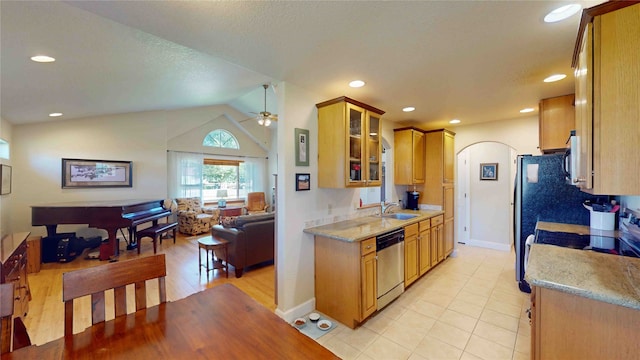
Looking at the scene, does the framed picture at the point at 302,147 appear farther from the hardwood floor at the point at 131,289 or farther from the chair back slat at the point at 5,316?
the chair back slat at the point at 5,316

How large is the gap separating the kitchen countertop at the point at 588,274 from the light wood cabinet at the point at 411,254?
143 centimetres

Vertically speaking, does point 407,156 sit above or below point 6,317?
above

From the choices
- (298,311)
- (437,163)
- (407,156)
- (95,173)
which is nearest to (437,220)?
(437,163)

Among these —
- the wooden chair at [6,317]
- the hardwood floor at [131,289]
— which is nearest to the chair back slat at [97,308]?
the wooden chair at [6,317]

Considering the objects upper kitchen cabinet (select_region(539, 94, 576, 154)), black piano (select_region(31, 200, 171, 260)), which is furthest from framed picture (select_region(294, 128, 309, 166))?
black piano (select_region(31, 200, 171, 260))

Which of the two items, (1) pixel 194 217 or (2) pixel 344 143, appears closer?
(2) pixel 344 143

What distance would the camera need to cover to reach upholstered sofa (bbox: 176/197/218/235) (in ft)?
20.6

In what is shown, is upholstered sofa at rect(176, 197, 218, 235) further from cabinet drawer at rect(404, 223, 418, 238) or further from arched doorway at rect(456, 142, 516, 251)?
arched doorway at rect(456, 142, 516, 251)

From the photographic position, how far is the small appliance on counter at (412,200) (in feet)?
14.2

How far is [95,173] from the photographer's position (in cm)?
530

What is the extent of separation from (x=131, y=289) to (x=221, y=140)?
515cm

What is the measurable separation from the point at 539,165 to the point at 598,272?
2121 mm

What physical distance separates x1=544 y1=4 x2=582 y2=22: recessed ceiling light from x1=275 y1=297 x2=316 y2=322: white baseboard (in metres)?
→ 2.93

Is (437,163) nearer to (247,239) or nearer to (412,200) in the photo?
(412,200)
